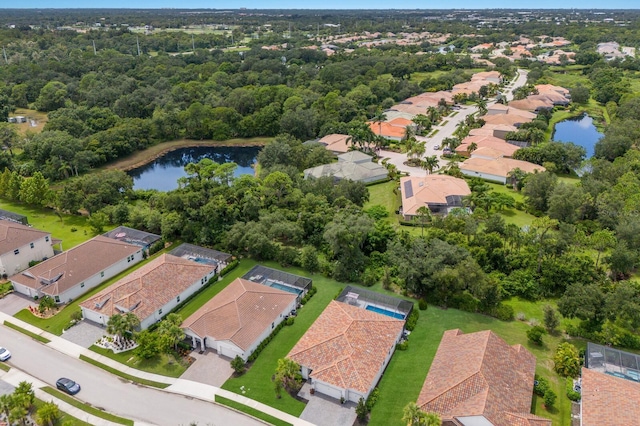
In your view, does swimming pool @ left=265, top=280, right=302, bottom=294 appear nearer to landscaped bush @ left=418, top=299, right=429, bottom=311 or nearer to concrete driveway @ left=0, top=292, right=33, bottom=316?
landscaped bush @ left=418, top=299, right=429, bottom=311

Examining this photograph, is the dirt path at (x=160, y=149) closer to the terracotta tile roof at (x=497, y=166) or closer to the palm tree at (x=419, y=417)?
the terracotta tile roof at (x=497, y=166)

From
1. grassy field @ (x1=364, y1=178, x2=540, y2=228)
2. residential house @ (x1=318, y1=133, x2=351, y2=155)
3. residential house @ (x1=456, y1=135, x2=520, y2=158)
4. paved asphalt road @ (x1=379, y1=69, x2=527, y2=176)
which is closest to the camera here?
grassy field @ (x1=364, y1=178, x2=540, y2=228)

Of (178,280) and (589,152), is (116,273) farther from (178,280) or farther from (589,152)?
(589,152)

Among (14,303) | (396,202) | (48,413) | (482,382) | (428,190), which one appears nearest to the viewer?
(48,413)

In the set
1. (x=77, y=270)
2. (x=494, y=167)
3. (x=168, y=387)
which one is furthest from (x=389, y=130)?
(x=168, y=387)

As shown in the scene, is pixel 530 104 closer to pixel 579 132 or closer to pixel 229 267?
pixel 579 132

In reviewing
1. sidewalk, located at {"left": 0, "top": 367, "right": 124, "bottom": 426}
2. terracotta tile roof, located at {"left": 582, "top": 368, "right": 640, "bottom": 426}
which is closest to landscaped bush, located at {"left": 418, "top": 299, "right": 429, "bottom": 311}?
terracotta tile roof, located at {"left": 582, "top": 368, "right": 640, "bottom": 426}
